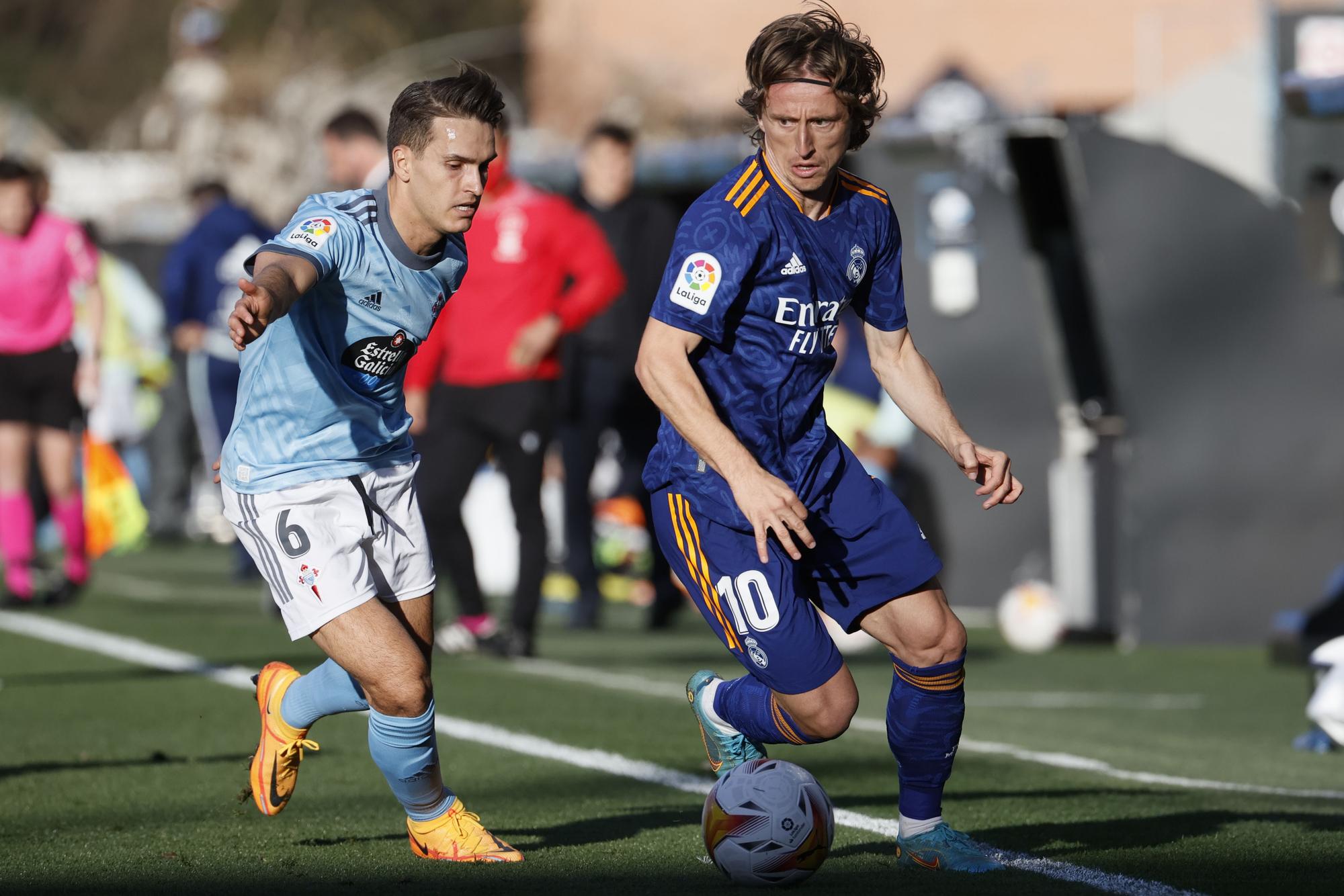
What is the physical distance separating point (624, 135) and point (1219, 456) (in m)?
3.87

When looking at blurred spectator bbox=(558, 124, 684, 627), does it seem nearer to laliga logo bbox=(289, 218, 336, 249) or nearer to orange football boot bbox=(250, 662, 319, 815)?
orange football boot bbox=(250, 662, 319, 815)

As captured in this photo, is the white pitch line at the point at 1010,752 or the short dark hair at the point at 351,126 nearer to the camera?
the white pitch line at the point at 1010,752

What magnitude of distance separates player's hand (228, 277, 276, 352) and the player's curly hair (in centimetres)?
139

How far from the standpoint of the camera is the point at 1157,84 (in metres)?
18.7

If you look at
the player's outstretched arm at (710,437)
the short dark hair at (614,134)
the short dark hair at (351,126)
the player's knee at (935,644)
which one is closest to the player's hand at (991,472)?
the player's knee at (935,644)

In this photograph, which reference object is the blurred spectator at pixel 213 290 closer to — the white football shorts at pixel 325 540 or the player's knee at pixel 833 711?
the white football shorts at pixel 325 540

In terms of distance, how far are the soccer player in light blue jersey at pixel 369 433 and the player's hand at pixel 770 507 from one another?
99 centimetres

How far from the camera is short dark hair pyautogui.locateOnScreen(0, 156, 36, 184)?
12.1m

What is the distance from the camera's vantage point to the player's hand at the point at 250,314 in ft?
14.6

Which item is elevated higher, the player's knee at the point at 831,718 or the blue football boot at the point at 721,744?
the player's knee at the point at 831,718

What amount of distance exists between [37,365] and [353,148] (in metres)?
Answer: 2.97

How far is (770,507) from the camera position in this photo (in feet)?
15.7

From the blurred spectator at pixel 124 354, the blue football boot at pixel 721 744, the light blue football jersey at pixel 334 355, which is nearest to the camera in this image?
the light blue football jersey at pixel 334 355

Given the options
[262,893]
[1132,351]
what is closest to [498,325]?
[1132,351]
